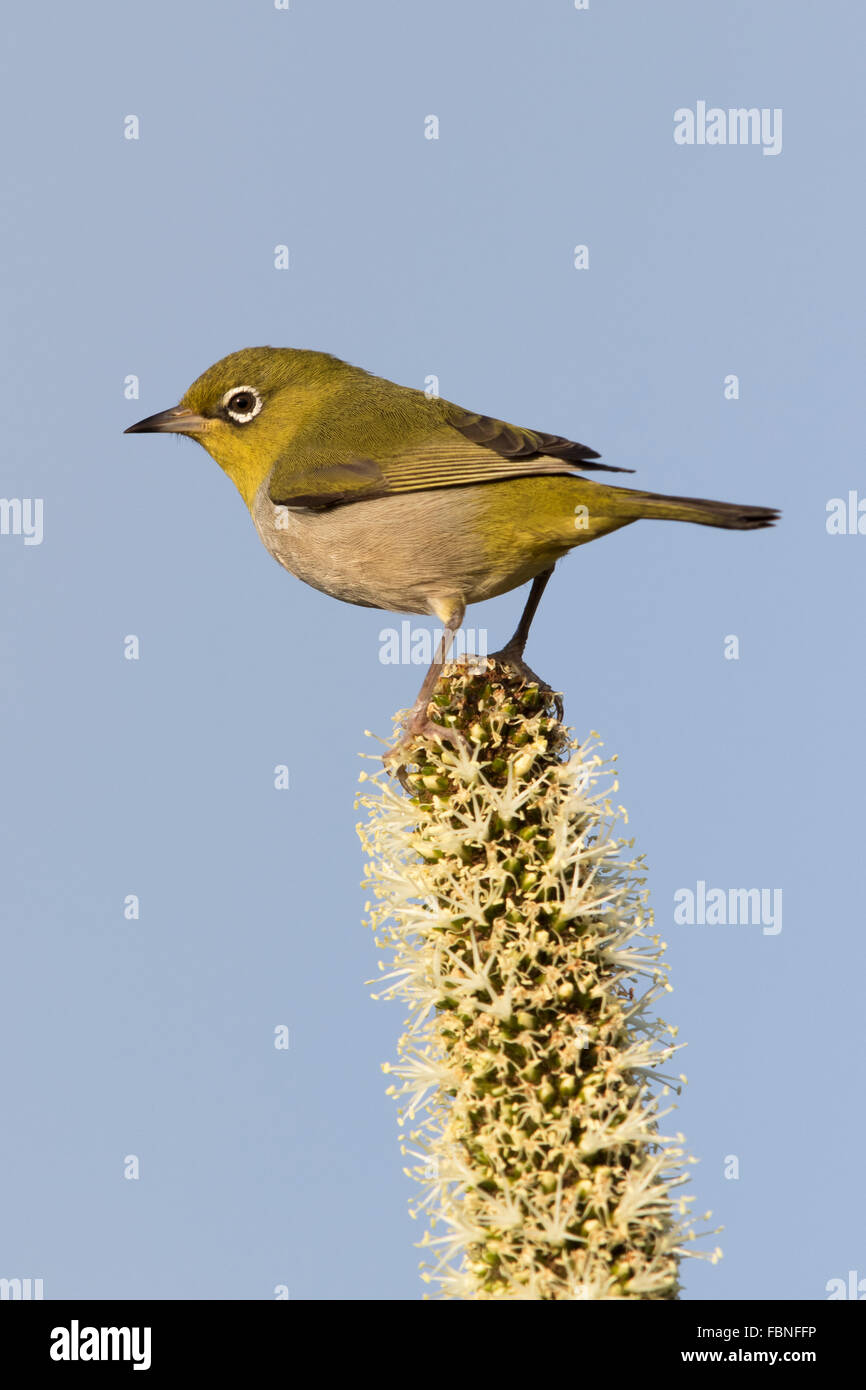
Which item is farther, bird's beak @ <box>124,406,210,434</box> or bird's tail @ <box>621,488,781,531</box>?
bird's beak @ <box>124,406,210,434</box>

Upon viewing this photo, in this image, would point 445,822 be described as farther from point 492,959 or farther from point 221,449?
point 221,449

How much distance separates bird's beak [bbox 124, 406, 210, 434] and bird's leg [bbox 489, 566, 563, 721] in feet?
9.65

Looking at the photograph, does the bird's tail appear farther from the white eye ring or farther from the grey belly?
the white eye ring

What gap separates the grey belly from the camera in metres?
8.55

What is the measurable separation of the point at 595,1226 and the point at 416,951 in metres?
1.56

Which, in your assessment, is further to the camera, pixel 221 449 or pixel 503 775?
pixel 221 449

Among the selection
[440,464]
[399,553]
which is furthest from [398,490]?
[399,553]

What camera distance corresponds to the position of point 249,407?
998 cm

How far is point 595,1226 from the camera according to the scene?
6043mm

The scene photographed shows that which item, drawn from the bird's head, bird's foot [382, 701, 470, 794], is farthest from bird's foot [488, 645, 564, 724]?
the bird's head

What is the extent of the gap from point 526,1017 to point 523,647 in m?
2.62

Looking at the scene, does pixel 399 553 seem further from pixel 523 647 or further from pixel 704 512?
pixel 704 512

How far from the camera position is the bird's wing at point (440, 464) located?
333 inches
